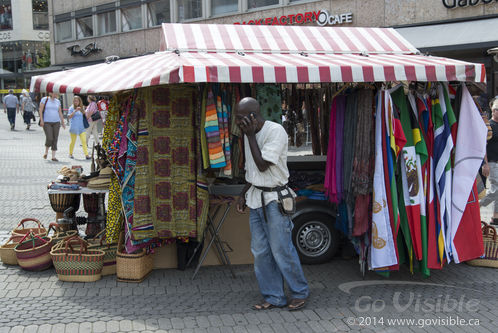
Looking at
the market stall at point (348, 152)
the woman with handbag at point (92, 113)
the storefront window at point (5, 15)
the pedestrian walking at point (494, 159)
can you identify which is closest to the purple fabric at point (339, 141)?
the market stall at point (348, 152)

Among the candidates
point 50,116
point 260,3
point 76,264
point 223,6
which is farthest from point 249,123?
point 223,6

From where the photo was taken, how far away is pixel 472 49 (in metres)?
13.8

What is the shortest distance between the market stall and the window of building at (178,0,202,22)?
60.4ft

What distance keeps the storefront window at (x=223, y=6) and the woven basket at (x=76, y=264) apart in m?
17.4

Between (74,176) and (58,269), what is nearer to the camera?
(58,269)

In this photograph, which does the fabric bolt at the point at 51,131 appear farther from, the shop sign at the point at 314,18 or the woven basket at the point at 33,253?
the shop sign at the point at 314,18

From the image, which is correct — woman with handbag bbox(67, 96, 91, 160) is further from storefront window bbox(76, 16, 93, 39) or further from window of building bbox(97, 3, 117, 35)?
storefront window bbox(76, 16, 93, 39)

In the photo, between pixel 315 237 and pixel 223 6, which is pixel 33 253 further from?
pixel 223 6

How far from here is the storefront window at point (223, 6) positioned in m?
21.1

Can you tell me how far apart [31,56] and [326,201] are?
2188 inches

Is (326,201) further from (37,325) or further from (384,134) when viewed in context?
(37,325)

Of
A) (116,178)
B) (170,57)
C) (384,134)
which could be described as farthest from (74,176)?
(384,134)

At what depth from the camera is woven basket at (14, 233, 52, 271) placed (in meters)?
5.34

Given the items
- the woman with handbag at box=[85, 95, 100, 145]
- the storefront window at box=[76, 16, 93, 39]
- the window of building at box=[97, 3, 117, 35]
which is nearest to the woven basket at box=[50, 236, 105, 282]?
the woman with handbag at box=[85, 95, 100, 145]
